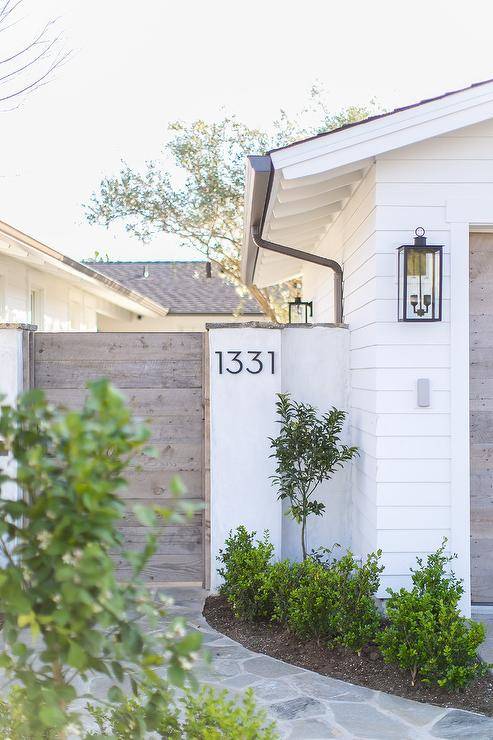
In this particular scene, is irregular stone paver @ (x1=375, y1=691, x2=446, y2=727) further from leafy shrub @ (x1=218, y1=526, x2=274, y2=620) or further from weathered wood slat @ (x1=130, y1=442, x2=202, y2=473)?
weathered wood slat @ (x1=130, y1=442, x2=202, y2=473)

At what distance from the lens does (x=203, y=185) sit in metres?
18.5

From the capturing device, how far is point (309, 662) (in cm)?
443

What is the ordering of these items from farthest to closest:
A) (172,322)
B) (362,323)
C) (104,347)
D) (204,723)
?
(172,322)
(104,347)
(362,323)
(204,723)

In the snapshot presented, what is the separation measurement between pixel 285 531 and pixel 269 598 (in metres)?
0.92

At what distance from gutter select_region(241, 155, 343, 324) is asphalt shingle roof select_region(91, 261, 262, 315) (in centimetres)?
1294

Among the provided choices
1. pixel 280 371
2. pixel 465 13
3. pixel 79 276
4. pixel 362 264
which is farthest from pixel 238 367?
pixel 465 13

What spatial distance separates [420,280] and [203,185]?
14.4 metres

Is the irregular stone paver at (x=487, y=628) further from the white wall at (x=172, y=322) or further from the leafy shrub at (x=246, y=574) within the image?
the white wall at (x=172, y=322)

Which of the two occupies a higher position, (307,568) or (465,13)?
(465,13)

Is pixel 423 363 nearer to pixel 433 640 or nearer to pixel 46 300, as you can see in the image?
pixel 433 640

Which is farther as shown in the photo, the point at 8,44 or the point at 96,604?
the point at 8,44

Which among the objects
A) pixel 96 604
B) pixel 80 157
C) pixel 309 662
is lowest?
pixel 309 662

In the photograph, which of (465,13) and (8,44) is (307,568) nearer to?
(8,44)

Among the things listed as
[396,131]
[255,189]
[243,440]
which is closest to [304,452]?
[243,440]
